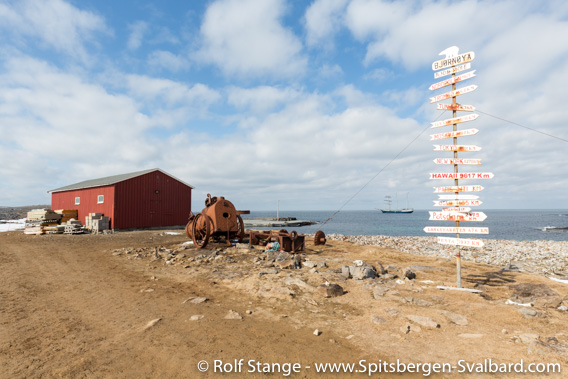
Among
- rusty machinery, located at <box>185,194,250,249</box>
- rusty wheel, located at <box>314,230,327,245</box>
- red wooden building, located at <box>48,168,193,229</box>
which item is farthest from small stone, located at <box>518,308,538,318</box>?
red wooden building, located at <box>48,168,193,229</box>

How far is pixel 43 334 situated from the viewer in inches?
196

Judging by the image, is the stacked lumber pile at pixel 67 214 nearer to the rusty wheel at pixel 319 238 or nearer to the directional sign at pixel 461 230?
the rusty wheel at pixel 319 238

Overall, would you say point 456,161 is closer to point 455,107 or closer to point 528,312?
point 455,107

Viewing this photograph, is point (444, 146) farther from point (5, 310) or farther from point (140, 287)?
point (5, 310)

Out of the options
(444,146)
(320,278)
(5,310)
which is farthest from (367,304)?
(5,310)

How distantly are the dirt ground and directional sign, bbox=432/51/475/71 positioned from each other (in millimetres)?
6340

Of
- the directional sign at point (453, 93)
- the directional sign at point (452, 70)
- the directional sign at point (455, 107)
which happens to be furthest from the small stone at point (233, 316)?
the directional sign at point (452, 70)

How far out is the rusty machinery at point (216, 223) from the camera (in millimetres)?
14523

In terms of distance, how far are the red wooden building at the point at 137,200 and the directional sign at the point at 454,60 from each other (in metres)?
25.7

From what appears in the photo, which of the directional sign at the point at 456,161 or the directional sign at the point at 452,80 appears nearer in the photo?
the directional sign at the point at 456,161

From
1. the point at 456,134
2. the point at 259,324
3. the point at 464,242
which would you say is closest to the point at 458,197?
the point at 464,242

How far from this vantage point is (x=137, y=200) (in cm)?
2673

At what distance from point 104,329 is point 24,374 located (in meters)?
1.42

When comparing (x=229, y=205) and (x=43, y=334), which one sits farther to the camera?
(x=229, y=205)
